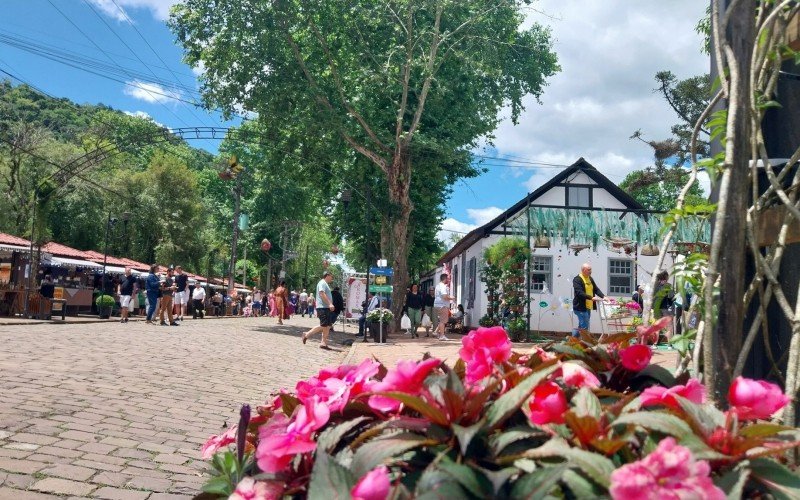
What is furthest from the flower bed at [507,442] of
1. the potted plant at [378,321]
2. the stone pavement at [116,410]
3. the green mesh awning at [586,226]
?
the green mesh awning at [586,226]

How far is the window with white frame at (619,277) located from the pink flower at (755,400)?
2733cm

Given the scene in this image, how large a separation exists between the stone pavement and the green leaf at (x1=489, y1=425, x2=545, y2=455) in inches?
57.3

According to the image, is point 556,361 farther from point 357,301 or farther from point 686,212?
point 357,301

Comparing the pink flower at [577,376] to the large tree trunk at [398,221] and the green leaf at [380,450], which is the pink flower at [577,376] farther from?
the large tree trunk at [398,221]

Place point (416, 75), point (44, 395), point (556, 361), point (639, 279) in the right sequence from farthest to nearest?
point (639, 279)
point (416, 75)
point (44, 395)
point (556, 361)

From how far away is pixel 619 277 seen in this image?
90.5 ft

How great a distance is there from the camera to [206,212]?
5659cm

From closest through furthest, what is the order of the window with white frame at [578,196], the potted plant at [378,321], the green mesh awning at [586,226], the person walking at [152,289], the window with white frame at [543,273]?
the potted plant at [378,321], the person walking at [152,289], the green mesh awning at [586,226], the window with white frame at [543,273], the window with white frame at [578,196]

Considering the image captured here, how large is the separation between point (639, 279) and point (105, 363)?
21.8 metres

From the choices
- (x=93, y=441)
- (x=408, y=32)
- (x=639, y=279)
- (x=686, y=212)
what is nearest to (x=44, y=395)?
(x=93, y=441)

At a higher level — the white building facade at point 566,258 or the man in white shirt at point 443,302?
the white building facade at point 566,258

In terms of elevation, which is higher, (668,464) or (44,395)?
(668,464)

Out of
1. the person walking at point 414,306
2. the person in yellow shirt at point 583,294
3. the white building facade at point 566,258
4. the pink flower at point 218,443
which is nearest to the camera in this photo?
the pink flower at point 218,443

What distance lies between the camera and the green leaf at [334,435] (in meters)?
1.03
